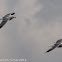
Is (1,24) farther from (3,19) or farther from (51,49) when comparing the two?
(51,49)

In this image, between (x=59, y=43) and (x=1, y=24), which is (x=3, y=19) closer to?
(x=1, y=24)

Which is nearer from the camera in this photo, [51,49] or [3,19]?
[51,49]

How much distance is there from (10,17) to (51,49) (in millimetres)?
27835

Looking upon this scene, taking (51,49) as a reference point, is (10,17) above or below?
above

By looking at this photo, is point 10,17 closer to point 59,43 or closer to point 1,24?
point 1,24

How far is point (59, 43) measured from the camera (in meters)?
109

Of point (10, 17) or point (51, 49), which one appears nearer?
point (51, 49)

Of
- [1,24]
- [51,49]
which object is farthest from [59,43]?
[1,24]

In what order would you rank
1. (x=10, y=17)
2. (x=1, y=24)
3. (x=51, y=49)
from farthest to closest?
(x=10, y=17), (x=1, y=24), (x=51, y=49)

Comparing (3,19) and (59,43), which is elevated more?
(3,19)

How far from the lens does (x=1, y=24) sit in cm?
10638

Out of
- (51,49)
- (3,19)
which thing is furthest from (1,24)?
(51,49)

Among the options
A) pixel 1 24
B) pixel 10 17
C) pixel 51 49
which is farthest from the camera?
pixel 10 17

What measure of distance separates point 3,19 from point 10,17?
241 inches
